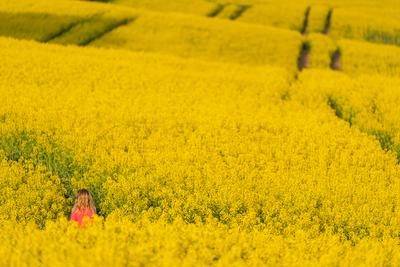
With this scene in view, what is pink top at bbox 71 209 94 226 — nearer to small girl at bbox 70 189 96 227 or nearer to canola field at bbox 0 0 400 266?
small girl at bbox 70 189 96 227

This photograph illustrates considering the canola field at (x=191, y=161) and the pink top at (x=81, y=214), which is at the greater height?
the canola field at (x=191, y=161)

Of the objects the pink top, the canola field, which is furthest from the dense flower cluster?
the pink top

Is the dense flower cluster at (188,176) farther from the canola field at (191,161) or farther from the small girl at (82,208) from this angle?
the small girl at (82,208)

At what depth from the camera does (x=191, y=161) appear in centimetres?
957

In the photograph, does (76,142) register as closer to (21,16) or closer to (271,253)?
(271,253)

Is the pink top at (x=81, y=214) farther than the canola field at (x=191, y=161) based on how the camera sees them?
Yes

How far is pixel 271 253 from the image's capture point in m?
5.64

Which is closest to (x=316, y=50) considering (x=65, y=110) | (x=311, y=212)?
(x=65, y=110)

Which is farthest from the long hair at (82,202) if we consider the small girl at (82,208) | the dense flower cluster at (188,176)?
the dense flower cluster at (188,176)

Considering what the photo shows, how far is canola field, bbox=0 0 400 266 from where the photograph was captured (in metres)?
5.64

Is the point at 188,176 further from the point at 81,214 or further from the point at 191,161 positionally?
the point at 81,214

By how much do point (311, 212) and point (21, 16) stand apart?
20.9 meters

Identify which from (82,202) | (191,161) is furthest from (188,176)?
(82,202)

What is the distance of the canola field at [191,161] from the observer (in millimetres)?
5637
